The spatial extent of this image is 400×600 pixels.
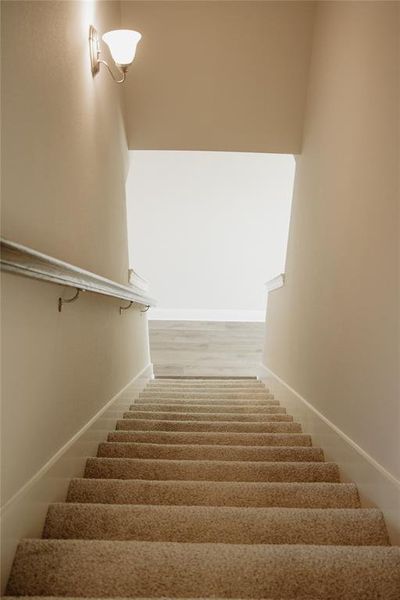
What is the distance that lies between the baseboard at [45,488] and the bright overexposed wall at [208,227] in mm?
4976

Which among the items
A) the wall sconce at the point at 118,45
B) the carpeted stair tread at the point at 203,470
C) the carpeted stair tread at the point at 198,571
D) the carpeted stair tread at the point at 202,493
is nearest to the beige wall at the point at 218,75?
the wall sconce at the point at 118,45

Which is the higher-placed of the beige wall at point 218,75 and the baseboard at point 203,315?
the beige wall at point 218,75

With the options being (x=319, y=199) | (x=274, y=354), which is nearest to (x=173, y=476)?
(x=319, y=199)

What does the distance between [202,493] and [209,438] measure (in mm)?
784

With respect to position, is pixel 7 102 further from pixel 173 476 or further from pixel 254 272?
pixel 254 272

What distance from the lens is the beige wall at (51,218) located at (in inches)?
56.3

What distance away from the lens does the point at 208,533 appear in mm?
1614

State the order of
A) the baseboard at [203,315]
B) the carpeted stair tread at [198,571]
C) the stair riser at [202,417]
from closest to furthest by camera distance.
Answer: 1. the carpeted stair tread at [198,571]
2. the stair riser at [202,417]
3. the baseboard at [203,315]

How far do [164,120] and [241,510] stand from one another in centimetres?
348

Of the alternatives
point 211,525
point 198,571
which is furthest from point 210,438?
point 198,571

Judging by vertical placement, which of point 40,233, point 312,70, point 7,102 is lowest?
point 40,233

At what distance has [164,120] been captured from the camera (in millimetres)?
4359

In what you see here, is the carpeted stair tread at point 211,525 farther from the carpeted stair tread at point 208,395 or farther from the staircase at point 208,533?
the carpeted stair tread at point 208,395

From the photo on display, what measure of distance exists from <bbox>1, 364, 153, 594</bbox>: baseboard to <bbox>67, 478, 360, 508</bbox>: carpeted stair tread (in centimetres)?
11
